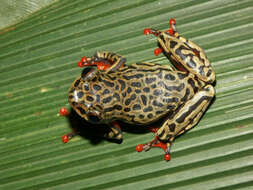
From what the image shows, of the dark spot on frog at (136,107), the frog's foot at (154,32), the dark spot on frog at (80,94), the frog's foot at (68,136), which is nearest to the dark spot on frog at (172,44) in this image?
the frog's foot at (154,32)

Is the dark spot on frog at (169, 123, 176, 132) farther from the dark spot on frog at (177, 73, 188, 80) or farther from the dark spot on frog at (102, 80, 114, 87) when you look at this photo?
the dark spot on frog at (102, 80, 114, 87)

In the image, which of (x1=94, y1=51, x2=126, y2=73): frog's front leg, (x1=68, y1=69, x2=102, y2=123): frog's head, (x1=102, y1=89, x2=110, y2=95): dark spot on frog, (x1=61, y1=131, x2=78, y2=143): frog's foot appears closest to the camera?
(x1=68, y1=69, x2=102, y2=123): frog's head

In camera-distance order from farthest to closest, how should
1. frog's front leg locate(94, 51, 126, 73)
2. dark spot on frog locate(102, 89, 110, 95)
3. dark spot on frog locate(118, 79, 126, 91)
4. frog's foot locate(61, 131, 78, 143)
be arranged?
frog's foot locate(61, 131, 78, 143)
frog's front leg locate(94, 51, 126, 73)
dark spot on frog locate(118, 79, 126, 91)
dark spot on frog locate(102, 89, 110, 95)

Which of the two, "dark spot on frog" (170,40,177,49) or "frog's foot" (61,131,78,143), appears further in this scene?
"frog's foot" (61,131,78,143)

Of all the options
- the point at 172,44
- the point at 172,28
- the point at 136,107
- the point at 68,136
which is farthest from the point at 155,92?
the point at 68,136

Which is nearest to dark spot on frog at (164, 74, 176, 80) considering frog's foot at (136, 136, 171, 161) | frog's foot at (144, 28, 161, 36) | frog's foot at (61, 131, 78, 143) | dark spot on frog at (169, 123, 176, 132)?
dark spot on frog at (169, 123, 176, 132)

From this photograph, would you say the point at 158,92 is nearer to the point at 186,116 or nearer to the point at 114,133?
the point at 186,116

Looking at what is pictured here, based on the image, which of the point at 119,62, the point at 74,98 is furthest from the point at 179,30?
the point at 74,98

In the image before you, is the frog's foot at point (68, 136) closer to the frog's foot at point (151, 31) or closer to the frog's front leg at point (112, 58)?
the frog's front leg at point (112, 58)
